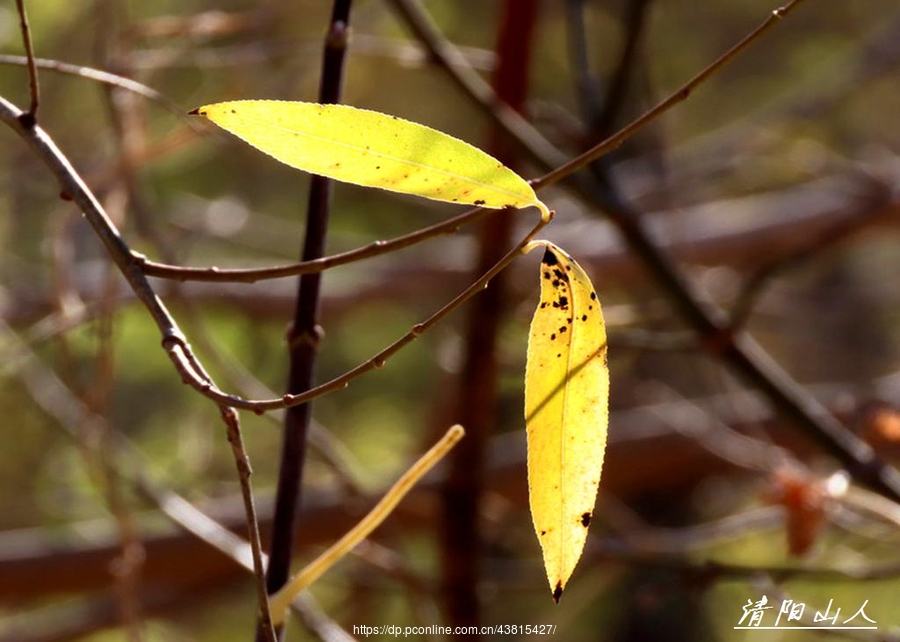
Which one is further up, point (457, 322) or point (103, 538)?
point (457, 322)

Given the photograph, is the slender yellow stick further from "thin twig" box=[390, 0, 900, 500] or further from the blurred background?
"thin twig" box=[390, 0, 900, 500]

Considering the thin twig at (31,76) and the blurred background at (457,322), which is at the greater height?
the blurred background at (457,322)

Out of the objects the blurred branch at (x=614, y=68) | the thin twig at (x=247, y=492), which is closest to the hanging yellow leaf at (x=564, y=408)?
the thin twig at (x=247, y=492)

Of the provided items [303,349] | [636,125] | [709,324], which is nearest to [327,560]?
[303,349]

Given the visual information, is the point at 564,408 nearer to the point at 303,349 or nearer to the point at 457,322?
the point at 303,349

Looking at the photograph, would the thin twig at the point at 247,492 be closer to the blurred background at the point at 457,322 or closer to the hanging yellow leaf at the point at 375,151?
the hanging yellow leaf at the point at 375,151

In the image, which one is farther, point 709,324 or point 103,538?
point 103,538

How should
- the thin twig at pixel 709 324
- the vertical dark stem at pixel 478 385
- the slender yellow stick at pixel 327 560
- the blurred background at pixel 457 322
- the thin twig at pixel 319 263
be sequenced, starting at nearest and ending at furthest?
the thin twig at pixel 319 263 < the slender yellow stick at pixel 327 560 < the thin twig at pixel 709 324 < the blurred background at pixel 457 322 < the vertical dark stem at pixel 478 385
